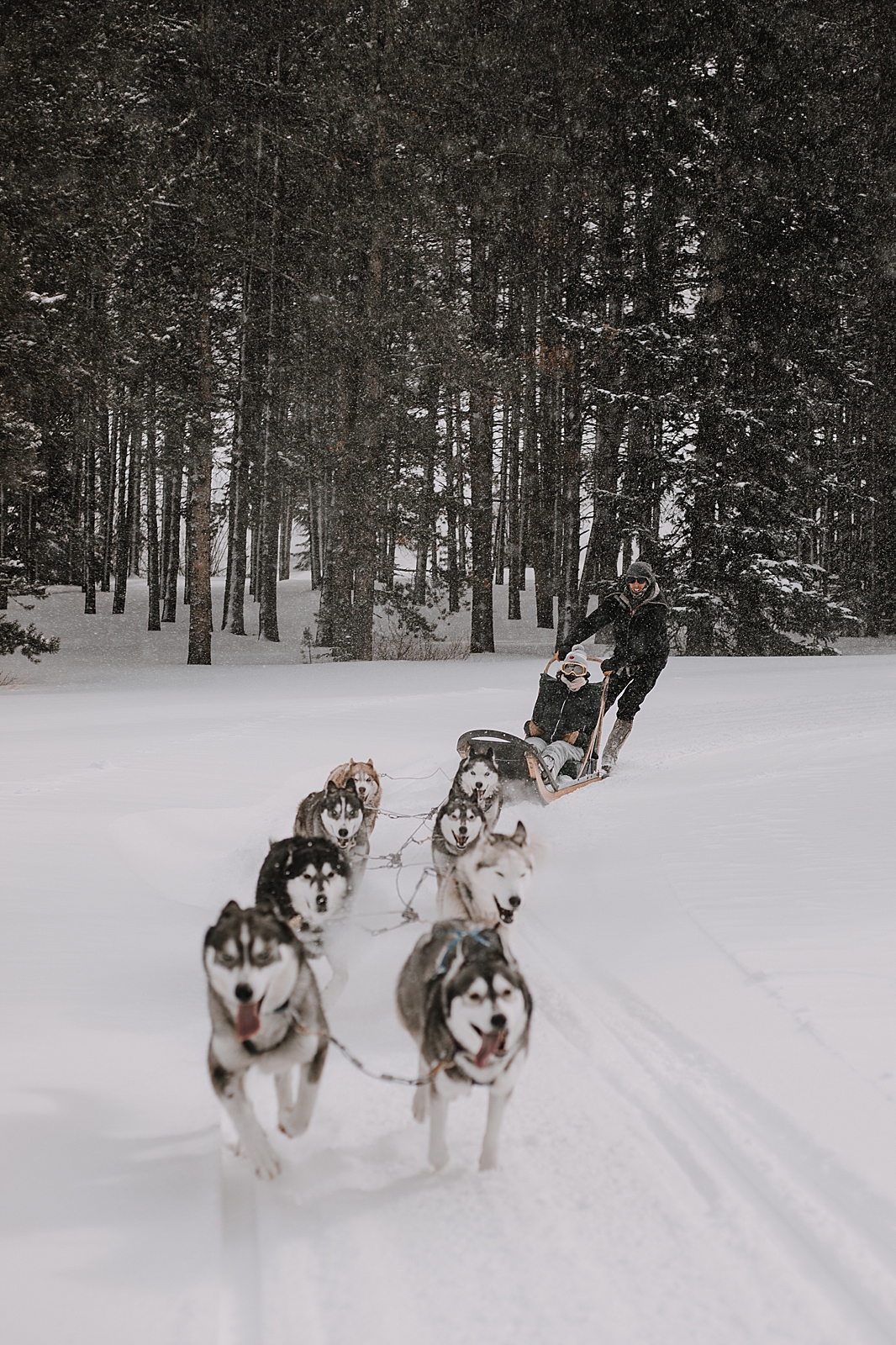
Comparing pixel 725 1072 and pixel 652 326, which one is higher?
pixel 652 326

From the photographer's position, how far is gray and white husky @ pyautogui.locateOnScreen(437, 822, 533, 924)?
3.98m

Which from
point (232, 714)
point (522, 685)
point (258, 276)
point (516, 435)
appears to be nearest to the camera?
point (232, 714)

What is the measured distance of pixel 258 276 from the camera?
70.4 ft

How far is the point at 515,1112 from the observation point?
3104 millimetres

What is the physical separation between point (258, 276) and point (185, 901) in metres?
19.2

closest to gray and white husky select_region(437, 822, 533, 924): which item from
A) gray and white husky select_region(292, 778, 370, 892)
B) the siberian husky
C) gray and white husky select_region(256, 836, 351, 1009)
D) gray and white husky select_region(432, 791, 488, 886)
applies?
gray and white husky select_region(256, 836, 351, 1009)

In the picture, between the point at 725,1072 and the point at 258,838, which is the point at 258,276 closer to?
the point at 258,838

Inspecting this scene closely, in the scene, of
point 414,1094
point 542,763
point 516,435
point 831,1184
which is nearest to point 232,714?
point 542,763

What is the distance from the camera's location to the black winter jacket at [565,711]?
28.0ft

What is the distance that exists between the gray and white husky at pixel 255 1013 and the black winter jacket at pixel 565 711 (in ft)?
19.3

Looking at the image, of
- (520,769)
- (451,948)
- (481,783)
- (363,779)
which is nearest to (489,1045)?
(451,948)

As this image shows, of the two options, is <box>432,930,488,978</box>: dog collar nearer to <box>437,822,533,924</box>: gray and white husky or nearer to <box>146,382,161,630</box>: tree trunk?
<box>437,822,533,924</box>: gray and white husky

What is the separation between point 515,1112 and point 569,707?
563 centimetres

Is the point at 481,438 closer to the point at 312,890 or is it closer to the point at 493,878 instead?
the point at 493,878
